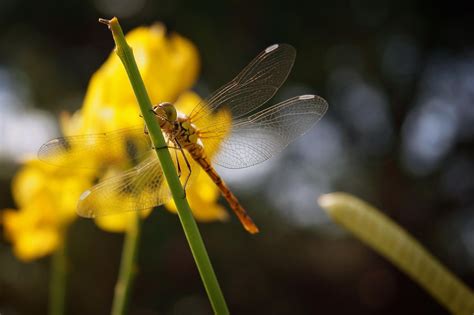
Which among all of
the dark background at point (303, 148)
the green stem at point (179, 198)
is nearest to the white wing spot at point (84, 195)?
the green stem at point (179, 198)

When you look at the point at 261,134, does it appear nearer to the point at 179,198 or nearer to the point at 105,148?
the point at 105,148

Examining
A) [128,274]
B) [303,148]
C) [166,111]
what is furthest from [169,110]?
[303,148]

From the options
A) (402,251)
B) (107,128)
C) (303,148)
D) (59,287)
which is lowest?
(402,251)

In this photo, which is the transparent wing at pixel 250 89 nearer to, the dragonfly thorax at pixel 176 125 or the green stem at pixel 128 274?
the dragonfly thorax at pixel 176 125

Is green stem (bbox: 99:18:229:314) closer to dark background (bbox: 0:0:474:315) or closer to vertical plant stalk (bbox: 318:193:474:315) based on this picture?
vertical plant stalk (bbox: 318:193:474:315)

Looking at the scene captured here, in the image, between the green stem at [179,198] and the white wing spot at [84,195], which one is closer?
the green stem at [179,198]

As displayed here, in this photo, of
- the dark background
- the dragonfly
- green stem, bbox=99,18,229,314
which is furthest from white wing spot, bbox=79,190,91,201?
the dark background
